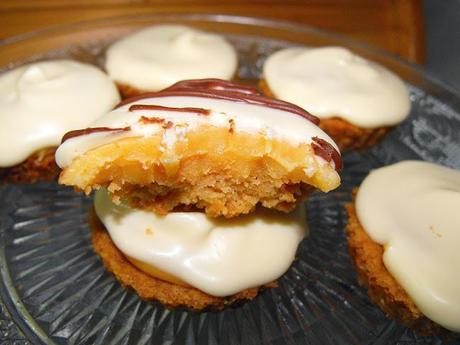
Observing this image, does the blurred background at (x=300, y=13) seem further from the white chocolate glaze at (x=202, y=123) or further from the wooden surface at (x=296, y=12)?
the white chocolate glaze at (x=202, y=123)

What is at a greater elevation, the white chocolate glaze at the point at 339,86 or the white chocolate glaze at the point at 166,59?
the white chocolate glaze at the point at 166,59

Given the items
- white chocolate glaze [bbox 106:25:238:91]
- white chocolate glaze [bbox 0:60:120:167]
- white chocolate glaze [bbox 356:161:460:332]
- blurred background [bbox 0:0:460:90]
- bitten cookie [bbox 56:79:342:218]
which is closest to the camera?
bitten cookie [bbox 56:79:342:218]

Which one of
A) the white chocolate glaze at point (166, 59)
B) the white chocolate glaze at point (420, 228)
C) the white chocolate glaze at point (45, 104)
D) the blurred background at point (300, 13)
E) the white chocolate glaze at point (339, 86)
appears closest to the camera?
the white chocolate glaze at point (420, 228)

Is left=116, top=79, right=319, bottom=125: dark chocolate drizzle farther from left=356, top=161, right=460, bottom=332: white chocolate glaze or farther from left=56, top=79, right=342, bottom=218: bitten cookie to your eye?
left=356, top=161, right=460, bottom=332: white chocolate glaze

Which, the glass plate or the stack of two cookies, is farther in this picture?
the glass plate

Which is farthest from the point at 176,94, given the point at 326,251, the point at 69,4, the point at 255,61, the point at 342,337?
the point at 69,4

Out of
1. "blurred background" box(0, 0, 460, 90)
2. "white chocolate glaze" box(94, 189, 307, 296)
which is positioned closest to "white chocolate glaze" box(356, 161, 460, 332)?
"white chocolate glaze" box(94, 189, 307, 296)

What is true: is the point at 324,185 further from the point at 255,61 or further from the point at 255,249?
the point at 255,61

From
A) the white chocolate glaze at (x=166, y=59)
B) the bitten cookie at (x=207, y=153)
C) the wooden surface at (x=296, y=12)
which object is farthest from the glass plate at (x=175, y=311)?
the wooden surface at (x=296, y=12)
